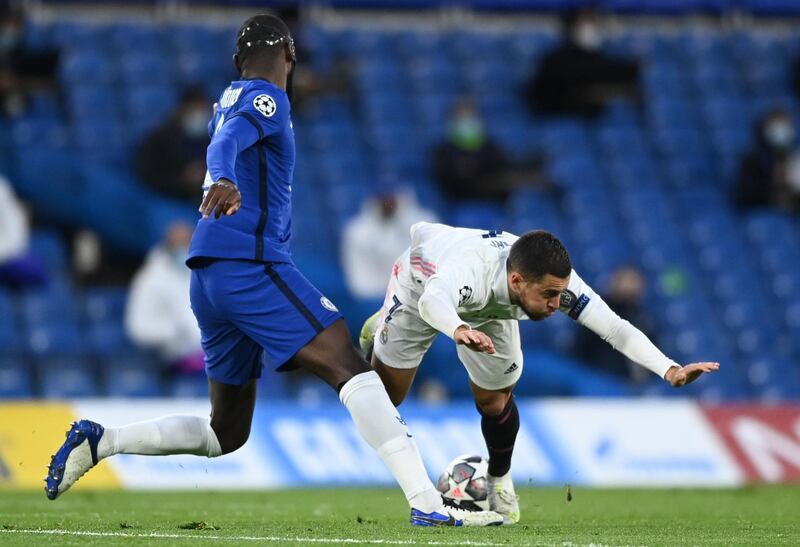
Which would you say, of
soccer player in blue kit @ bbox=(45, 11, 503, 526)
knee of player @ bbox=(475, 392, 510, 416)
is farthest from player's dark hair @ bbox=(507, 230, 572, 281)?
knee of player @ bbox=(475, 392, 510, 416)

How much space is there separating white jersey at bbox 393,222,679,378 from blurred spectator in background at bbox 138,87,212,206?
8.23m

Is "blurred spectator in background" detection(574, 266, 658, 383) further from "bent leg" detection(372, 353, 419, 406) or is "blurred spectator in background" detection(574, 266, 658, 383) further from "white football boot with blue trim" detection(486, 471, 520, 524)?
"bent leg" detection(372, 353, 419, 406)

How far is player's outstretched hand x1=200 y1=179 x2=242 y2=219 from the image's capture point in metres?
6.17

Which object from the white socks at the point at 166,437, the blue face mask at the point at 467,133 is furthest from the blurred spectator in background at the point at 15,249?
the white socks at the point at 166,437

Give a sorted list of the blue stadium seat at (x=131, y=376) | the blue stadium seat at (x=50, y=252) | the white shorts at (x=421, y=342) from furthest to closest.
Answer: the blue stadium seat at (x=50, y=252) → the blue stadium seat at (x=131, y=376) → the white shorts at (x=421, y=342)

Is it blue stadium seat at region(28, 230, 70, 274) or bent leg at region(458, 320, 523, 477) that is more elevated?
blue stadium seat at region(28, 230, 70, 274)

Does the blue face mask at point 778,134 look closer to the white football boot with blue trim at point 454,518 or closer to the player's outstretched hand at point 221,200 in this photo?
the white football boot with blue trim at point 454,518

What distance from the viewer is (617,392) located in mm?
15102

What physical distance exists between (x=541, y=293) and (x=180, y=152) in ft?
30.3

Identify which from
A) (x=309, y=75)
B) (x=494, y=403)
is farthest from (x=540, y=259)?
(x=309, y=75)

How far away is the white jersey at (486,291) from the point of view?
6.95 m

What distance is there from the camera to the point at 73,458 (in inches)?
279

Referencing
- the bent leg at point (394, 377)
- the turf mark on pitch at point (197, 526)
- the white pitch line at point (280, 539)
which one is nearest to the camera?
the white pitch line at point (280, 539)

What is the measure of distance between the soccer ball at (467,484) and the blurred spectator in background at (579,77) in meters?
10.9
